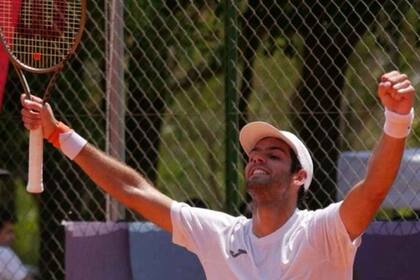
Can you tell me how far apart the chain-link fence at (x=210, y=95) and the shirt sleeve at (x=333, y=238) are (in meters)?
1.38

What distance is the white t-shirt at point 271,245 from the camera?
439 centimetres

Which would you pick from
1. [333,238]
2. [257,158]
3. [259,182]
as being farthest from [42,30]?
[333,238]

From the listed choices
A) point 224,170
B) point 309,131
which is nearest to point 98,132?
point 224,170

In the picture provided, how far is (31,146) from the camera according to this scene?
4914 mm

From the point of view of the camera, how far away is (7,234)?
6758mm

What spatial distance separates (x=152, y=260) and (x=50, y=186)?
1.13m

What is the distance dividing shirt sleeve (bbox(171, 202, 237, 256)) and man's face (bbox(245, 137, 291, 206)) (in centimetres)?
19

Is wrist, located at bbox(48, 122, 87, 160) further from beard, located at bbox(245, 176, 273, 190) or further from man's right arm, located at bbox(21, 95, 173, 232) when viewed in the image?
beard, located at bbox(245, 176, 273, 190)

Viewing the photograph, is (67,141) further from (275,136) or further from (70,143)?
(275,136)

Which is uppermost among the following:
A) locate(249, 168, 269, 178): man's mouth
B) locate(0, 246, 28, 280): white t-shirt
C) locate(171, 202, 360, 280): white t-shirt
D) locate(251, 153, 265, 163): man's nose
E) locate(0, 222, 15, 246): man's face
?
locate(251, 153, 265, 163): man's nose

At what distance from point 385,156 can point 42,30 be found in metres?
2.35

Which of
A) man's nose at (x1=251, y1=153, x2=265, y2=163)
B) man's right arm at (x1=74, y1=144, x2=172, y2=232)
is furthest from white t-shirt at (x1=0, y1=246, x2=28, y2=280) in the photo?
man's nose at (x1=251, y1=153, x2=265, y2=163)

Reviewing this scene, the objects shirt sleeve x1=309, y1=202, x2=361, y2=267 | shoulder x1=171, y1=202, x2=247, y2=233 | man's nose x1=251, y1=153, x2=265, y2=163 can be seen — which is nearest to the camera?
shirt sleeve x1=309, y1=202, x2=361, y2=267

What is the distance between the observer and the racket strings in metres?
5.88
